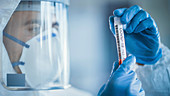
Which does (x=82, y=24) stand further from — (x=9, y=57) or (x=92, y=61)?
(x=9, y=57)

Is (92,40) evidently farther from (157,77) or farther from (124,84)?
(124,84)

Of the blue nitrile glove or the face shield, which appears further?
the face shield

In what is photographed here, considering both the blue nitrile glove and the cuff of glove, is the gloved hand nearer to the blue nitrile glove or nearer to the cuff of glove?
the cuff of glove

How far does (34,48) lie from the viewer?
69 centimetres

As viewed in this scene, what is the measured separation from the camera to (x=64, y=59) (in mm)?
839

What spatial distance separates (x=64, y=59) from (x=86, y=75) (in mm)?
461

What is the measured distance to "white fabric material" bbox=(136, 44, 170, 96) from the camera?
809mm

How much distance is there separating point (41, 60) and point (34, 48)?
58 mm

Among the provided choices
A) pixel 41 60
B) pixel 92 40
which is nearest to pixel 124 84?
pixel 41 60

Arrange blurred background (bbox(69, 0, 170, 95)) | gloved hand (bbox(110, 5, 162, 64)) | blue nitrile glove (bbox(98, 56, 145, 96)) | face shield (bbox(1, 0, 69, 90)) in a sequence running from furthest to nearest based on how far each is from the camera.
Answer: blurred background (bbox(69, 0, 170, 95)) < gloved hand (bbox(110, 5, 162, 64)) < face shield (bbox(1, 0, 69, 90)) < blue nitrile glove (bbox(98, 56, 145, 96))

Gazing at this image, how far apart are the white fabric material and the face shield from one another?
1.28 feet

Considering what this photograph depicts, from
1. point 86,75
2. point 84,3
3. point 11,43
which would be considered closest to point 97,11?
point 84,3

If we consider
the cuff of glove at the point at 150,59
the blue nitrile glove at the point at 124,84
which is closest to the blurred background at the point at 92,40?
the cuff of glove at the point at 150,59

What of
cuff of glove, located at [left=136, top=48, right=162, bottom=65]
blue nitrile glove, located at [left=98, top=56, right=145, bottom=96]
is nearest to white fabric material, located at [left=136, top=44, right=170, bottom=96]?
cuff of glove, located at [left=136, top=48, right=162, bottom=65]
